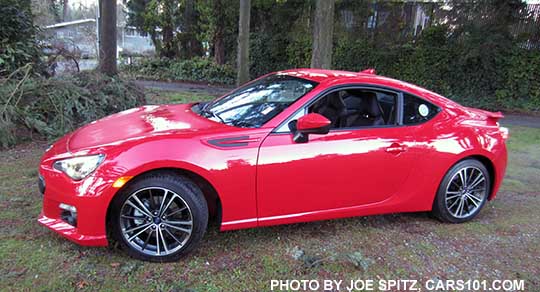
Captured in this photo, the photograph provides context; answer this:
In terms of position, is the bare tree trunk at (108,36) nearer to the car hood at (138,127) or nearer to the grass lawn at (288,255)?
the grass lawn at (288,255)

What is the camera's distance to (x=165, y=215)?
3.07 metres

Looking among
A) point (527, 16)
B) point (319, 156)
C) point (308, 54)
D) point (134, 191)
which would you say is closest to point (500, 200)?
point (319, 156)

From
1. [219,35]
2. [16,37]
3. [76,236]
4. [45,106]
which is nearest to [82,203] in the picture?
[76,236]

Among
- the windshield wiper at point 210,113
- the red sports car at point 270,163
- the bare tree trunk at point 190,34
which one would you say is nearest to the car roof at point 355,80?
the red sports car at point 270,163

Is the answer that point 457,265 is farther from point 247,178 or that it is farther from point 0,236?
point 0,236

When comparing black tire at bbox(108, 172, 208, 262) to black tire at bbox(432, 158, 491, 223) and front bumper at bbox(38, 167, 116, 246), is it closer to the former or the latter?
front bumper at bbox(38, 167, 116, 246)

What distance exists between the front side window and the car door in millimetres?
148

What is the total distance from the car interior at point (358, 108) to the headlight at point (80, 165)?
5.90 ft

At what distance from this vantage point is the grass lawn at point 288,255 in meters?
2.87

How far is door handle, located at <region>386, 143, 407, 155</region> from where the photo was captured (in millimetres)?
3615

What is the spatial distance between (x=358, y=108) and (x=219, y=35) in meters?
17.2

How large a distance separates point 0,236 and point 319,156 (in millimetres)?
2626

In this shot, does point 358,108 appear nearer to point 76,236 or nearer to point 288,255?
point 288,255

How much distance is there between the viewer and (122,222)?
301 cm
